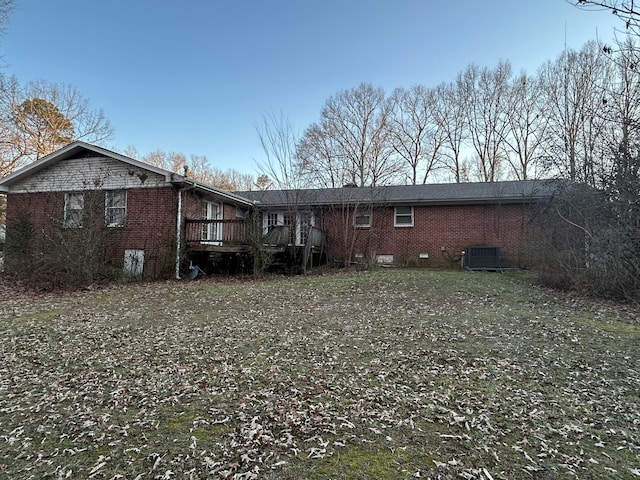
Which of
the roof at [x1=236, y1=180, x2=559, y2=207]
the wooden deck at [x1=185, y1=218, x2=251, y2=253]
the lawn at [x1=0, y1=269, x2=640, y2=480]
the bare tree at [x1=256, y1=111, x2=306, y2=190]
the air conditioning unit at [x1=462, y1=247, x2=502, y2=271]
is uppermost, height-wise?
the bare tree at [x1=256, y1=111, x2=306, y2=190]

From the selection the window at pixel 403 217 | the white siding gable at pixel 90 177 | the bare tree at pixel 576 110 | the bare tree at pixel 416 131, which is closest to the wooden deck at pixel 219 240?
the white siding gable at pixel 90 177

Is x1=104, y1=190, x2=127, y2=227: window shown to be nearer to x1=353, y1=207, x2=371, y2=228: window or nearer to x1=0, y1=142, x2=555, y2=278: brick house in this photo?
x1=0, y1=142, x2=555, y2=278: brick house

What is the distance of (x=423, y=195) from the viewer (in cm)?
1465

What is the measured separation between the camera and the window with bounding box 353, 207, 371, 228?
14.5 meters

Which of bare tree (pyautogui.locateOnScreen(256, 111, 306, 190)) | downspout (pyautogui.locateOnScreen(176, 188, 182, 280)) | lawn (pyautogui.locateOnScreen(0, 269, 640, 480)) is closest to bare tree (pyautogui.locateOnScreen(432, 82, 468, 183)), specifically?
bare tree (pyautogui.locateOnScreen(256, 111, 306, 190))

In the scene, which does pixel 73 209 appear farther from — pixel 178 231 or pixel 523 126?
pixel 523 126

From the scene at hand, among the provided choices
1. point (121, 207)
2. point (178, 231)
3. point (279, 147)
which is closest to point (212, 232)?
point (178, 231)

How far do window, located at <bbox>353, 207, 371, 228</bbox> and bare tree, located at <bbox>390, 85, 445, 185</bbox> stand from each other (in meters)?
13.4

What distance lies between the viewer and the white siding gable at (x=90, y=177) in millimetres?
11727

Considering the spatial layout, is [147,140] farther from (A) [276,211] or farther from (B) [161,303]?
(B) [161,303]

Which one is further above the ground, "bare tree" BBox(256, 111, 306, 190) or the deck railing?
"bare tree" BBox(256, 111, 306, 190)

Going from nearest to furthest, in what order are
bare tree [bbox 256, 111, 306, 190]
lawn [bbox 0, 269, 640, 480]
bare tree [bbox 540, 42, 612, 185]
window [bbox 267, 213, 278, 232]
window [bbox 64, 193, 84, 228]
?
lawn [bbox 0, 269, 640, 480] < bare tree [bbox 540, 42, 612, 185] < window [bbox 64, 193, 84, 228] < bare tree [bbox 256, 111, 306, 190] < window [bbox 267, 213, 278, 232]

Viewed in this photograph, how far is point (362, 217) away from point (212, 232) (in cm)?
592

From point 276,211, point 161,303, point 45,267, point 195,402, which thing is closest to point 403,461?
point 195,402
